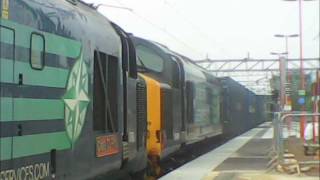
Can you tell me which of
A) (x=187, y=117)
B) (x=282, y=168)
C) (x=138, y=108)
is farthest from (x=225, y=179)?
(x=187, y=117)

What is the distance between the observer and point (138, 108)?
1124 centimetres

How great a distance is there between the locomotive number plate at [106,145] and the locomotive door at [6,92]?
2.71m

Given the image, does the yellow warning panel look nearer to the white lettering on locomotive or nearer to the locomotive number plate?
the locomotive number plate

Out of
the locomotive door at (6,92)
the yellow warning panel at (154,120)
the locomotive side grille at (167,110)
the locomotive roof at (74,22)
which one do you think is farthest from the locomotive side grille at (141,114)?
the locomotive door at (6,92)

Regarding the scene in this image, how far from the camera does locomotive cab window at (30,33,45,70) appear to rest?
604 centimetres

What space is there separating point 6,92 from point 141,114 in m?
6.08

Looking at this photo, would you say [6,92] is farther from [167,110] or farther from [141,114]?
[167,110]

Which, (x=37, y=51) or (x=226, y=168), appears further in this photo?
(x=226, y=168)

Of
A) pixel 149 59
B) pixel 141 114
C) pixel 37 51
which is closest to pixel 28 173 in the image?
pixel 37 51

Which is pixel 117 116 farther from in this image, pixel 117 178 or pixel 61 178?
pixel 61 178

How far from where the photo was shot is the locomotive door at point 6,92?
5461 mm

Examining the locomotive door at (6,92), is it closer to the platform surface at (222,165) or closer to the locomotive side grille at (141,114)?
the locomotive side grille at (141,114)

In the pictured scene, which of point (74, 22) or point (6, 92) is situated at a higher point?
point (74, 22)

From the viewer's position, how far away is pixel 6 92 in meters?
5.52
